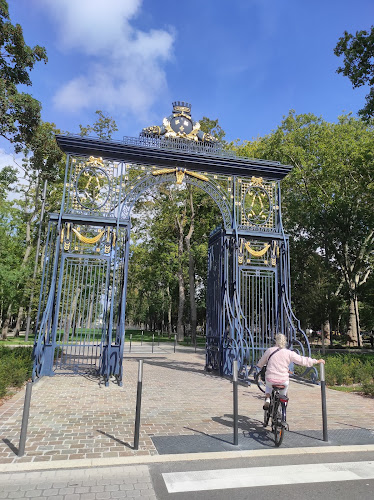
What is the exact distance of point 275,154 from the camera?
93.9 feet

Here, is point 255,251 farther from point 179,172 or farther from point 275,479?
point 275,479

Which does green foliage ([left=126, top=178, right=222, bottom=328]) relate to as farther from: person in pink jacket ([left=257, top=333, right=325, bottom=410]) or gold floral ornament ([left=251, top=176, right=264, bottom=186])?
person in pink jacket ([left=257, top=333, right=325, bottom=410])

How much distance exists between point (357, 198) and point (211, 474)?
90.5ft

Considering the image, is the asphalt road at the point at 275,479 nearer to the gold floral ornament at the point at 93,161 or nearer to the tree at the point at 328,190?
the gold floral ornament at the point at 93,161

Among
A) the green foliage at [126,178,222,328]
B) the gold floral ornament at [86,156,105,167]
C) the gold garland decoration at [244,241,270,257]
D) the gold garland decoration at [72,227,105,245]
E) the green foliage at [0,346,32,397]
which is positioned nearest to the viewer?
the green foliage at [0,346,32,397]

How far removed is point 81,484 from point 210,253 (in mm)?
10837

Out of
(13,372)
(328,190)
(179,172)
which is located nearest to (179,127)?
(179,172)

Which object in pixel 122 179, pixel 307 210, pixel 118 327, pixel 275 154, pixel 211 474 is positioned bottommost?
pixel 211 474

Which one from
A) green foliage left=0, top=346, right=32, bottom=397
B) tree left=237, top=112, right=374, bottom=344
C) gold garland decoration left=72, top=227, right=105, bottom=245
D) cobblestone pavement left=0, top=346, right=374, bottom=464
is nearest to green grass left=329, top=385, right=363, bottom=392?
cobblestone pavement left=0, top=346, right=374, bottom=464

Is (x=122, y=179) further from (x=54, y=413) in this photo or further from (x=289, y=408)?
(x=289, y=408)

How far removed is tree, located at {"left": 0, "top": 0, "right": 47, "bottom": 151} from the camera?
Answer: 37.8 ft

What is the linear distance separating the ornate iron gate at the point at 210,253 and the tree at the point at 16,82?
5.75 ft

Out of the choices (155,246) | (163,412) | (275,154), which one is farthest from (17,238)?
(163,412)

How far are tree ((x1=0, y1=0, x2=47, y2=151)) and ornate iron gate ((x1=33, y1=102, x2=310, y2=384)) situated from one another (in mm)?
1751
